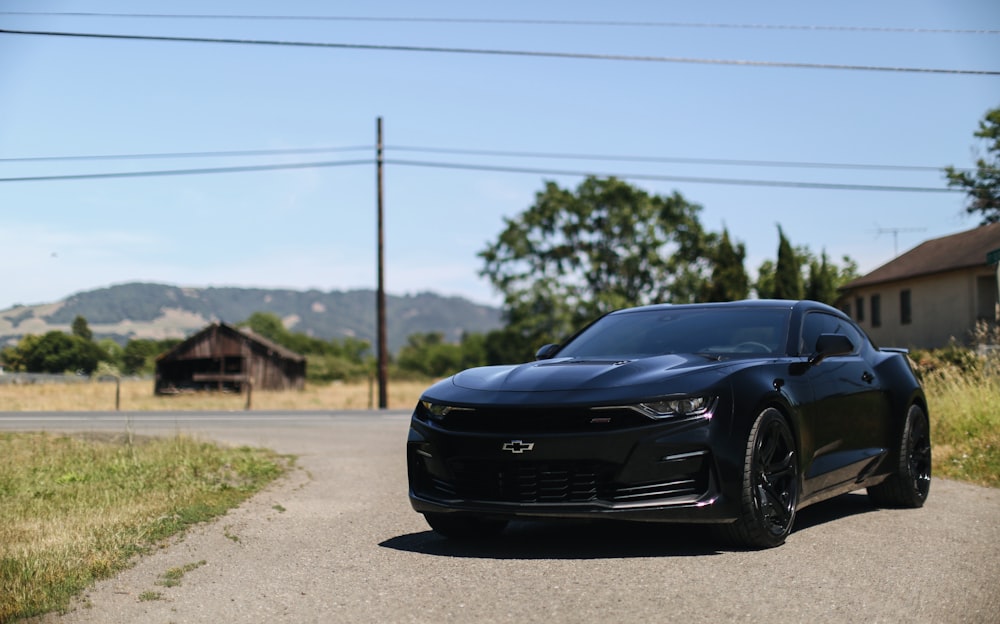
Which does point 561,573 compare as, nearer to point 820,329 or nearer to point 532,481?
point 532,481

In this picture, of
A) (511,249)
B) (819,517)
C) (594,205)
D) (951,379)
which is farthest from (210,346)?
(819,517)

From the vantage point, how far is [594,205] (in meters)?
58.2

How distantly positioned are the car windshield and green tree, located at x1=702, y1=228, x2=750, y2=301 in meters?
40.3

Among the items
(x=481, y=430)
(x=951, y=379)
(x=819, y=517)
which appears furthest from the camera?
(x=951, y=379)

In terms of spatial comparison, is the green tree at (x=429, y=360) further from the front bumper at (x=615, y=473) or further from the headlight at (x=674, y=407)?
the headlight at (x=674, y=407)

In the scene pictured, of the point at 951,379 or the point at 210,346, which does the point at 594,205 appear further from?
the point at 951,379

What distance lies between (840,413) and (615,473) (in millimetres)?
2178

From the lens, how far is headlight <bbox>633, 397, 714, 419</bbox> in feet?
17.9

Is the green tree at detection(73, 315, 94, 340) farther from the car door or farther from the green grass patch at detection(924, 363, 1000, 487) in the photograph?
the car door

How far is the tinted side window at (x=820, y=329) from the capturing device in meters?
7.00

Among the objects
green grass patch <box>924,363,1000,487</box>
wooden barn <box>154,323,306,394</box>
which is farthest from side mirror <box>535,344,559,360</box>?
wooden barn <box>154,323,306,394</box>

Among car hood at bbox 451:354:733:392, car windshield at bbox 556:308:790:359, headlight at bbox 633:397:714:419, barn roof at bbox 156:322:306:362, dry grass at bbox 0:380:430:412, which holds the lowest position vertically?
dry grass at bbox 0:380:430:412

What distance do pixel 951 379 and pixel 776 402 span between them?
9.42 meters

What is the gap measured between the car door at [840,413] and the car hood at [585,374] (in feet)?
2.96
